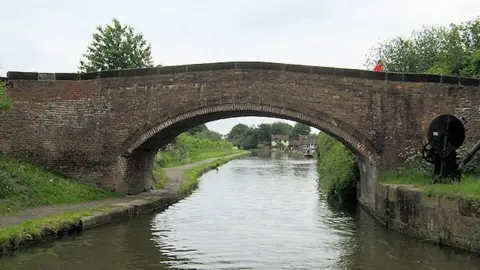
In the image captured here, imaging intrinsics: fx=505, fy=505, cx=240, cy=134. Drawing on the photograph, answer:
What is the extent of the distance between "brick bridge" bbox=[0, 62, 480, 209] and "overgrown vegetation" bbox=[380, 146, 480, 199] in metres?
0.29

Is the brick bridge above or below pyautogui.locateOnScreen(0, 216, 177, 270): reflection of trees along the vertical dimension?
above

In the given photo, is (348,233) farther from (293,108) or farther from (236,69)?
(236,69)

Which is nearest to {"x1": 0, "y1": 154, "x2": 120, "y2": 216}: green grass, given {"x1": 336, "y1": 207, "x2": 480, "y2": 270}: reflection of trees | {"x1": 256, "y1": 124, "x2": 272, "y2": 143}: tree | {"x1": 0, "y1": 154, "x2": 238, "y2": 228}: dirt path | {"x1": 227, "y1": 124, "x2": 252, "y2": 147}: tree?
{"x1": 0, "y1": 154, "x2": 238, "y2": 228}: dirt path

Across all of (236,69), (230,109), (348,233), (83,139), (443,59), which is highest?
(443,59)

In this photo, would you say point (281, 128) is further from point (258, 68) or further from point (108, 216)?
point (108, 216)

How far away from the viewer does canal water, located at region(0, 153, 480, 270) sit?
7.56 m

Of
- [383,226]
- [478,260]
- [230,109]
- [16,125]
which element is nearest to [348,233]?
[383,226]

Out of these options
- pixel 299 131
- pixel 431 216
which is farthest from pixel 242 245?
pixel 299 131

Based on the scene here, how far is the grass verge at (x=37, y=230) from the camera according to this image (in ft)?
24.9

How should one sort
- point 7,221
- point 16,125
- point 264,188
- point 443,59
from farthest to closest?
point 264,188 → point 443,59 → point 16,125 → point 7,221

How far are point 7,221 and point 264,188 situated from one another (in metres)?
12.6

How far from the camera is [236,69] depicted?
13.4 meters

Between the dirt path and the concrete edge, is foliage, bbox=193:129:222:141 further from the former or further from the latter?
the dirt path

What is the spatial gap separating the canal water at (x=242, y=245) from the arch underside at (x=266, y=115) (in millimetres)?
1848
